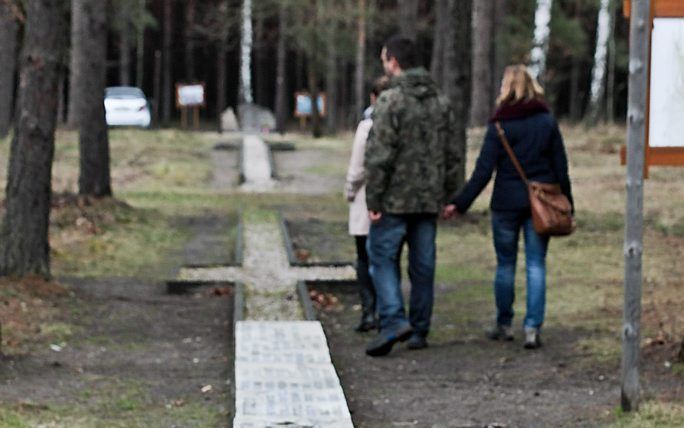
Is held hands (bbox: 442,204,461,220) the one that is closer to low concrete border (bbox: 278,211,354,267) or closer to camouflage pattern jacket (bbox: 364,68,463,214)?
camouflage pattern jacket (bbox: 364,68,463,214)

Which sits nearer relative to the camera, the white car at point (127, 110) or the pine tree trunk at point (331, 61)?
the white car at point (127, 110)

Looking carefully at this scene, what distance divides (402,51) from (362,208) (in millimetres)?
1232

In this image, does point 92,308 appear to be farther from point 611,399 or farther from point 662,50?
point 662,50

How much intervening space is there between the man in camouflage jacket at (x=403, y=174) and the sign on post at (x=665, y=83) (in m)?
2.76

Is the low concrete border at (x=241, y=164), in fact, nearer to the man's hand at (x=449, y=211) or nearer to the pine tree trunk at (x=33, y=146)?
the pine tree trunk at (x=33, y=146)

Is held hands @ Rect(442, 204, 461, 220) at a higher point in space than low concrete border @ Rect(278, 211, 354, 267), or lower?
higher

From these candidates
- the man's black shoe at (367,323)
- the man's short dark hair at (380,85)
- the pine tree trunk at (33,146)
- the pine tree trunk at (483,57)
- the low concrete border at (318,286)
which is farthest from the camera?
the pine tree trunk at (483,57)

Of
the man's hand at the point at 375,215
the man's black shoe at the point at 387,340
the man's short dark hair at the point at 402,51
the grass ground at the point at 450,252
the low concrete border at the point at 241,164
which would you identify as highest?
the man's short dark hair at the point at 402,51

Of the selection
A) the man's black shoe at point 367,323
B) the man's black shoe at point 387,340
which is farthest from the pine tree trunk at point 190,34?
the man's black shoe at point 387,340

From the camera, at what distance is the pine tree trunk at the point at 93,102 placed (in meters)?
21.2

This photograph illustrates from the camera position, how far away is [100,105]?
70.1 ft

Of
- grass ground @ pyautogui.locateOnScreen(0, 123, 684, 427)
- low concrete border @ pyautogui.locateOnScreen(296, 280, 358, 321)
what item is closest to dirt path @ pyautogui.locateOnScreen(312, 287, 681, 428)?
grass ground @ pyautogui.locateOnScreen(0, 123, 684, 427)

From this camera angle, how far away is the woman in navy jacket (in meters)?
11.4

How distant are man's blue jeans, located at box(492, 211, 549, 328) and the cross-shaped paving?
4.60 feet
